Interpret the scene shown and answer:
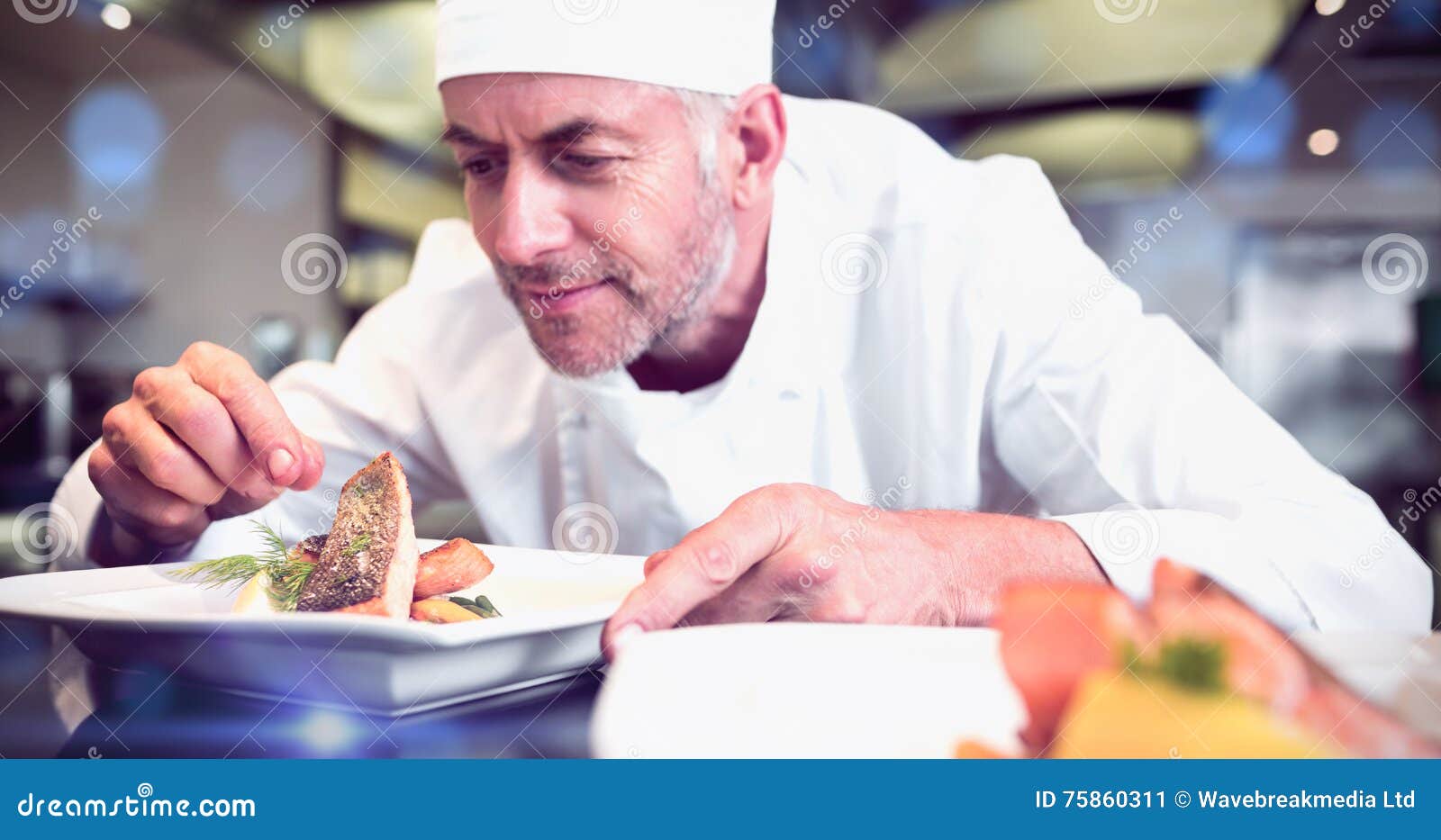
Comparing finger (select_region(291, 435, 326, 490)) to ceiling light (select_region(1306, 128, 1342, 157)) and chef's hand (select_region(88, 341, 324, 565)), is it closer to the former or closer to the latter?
chef's hand (select_region(88, 341, 324, 565))

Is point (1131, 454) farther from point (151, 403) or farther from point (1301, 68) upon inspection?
point (1301, 68)

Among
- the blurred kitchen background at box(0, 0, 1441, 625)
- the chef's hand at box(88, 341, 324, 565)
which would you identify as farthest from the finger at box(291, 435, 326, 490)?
the blurred kitchen background at box(0, 0, 1441, 625)

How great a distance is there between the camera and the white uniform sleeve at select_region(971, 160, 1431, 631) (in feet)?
2.45

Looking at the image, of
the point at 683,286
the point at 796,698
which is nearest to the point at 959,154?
the point at 683,286

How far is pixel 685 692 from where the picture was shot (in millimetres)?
394

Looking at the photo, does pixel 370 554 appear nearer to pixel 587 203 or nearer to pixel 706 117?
pixel 587 203

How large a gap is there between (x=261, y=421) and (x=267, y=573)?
0.18 metres

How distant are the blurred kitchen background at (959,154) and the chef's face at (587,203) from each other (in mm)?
2140

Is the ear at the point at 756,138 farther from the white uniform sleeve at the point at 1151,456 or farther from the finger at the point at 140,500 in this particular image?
the finger at the point at 140,500

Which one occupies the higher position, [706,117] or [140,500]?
[706,117]

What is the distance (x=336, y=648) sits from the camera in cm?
45

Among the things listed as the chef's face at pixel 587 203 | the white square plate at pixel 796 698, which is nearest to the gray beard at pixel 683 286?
the chef's face at pixel 587 203

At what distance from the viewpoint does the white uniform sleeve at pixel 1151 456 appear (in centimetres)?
75
